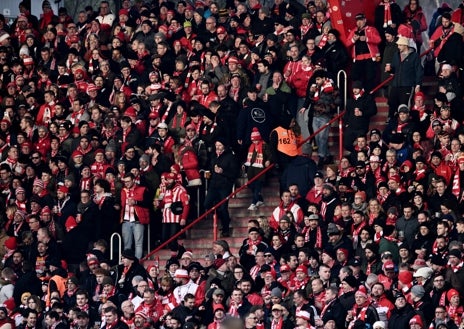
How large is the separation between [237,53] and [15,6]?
931 centimetres

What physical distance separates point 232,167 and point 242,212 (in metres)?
0.90

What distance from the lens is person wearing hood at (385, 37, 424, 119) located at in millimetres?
31625

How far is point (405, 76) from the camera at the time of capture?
104 ft

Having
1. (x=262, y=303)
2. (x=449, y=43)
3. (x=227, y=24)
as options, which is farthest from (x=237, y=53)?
(x=262, y=303)

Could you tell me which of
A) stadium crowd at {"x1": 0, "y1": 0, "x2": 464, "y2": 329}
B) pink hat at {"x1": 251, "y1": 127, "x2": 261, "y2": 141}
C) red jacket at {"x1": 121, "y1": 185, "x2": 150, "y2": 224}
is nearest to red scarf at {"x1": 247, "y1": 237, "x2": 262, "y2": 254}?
stadium crowd at {"x1": 0, "y1": 0, "x2": 464, "y2": 329}

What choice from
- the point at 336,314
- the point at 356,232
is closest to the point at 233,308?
the point at 336,314

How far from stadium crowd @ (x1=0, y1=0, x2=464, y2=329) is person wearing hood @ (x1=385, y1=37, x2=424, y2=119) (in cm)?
Result: 4

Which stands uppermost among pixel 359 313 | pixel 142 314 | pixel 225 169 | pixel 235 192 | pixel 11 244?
pixel 225 169

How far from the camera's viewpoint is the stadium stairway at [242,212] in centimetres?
3203

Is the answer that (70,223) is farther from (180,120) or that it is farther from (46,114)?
(46,114)

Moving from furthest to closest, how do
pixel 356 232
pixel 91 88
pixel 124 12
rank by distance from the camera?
pixel 124 12 → pixel 91 88 → pixel 356 232

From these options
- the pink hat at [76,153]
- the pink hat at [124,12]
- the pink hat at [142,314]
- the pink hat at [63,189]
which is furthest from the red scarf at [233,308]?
the pink hat at [124,12]

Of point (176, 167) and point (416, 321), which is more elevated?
point (176, 167)

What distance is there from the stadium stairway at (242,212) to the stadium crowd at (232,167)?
20 cm
